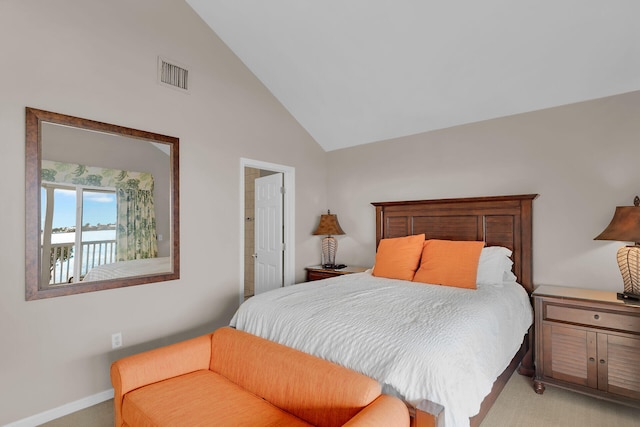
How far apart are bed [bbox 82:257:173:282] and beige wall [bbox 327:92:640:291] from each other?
8.85 feet

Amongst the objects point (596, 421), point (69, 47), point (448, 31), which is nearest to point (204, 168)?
point (69, 47)

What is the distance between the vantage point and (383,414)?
1191mm

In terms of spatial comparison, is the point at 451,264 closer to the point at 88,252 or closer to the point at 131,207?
the point at 131,207

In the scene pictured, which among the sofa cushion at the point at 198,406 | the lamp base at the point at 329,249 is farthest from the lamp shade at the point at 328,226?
the sofa cushion at the point at 198,406

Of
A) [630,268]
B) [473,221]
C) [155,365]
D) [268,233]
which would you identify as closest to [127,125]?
[155,365]

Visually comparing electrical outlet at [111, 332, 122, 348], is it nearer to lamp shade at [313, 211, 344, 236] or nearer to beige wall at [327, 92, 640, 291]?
lamp shade at [313, 211, 344, 236]

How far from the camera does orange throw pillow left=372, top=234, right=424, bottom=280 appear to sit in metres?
3.04

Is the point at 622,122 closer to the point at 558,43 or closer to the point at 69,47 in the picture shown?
the point at 558,43

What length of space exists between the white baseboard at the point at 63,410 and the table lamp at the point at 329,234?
2.53 m

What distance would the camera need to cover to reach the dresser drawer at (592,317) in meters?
2.18

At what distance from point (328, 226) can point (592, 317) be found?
2685mm

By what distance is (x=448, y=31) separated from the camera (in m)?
2.51

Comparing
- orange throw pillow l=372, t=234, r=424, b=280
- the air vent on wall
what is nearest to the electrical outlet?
the air vent on wall

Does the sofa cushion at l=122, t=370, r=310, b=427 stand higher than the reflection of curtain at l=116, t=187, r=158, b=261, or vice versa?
the reflection of curtain at l=116, t=187, r=158, b=261
